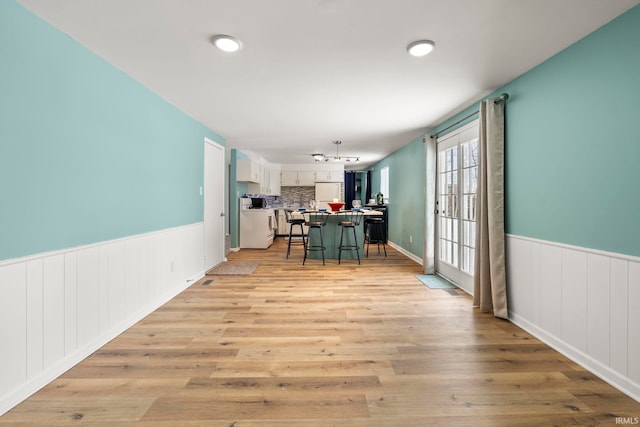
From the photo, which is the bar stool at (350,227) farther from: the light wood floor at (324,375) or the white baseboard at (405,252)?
the light wood floor at (324,375)

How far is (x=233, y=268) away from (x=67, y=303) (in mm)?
2990

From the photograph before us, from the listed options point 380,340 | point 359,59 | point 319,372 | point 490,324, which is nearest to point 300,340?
point 319,372

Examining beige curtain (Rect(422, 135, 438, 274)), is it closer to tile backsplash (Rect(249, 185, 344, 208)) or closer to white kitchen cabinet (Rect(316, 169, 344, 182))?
white kitchen cabinet (Rect(316, 169, 344, 182))

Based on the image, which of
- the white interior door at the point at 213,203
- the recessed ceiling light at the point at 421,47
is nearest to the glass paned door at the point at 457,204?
the recessed ceiling light at the point at 421,47

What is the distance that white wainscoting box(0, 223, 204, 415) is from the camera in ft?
5.43

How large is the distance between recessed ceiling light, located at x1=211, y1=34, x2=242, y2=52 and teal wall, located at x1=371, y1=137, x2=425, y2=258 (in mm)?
3765

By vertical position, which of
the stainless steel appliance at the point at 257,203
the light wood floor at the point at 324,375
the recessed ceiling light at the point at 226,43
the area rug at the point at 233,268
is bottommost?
the light wood floor at the point at 324,375

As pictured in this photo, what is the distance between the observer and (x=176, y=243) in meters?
3.64

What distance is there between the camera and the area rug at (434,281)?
3957 mm

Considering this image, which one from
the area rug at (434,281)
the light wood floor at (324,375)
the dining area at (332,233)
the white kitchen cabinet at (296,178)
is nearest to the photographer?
the light wood floor at (324,375)

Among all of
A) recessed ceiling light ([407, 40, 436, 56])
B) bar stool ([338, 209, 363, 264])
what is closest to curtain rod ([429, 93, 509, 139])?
recessed ceiling light ([407, 40, 436, 56])

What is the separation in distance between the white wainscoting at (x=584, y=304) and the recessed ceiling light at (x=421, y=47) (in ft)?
6.03

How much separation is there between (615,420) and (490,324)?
1222 mm

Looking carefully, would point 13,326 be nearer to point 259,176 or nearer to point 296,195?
point 259,176
